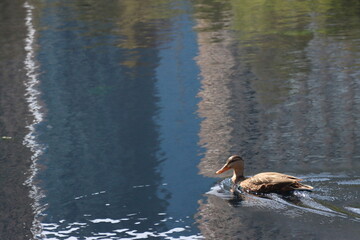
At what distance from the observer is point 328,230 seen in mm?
8477

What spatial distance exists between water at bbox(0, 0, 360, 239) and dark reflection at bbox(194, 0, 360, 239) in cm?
3

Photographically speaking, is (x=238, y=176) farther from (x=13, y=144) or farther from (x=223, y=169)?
(x=13, y=144)

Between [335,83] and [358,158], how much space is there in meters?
5.00

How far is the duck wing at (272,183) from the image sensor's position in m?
9.34

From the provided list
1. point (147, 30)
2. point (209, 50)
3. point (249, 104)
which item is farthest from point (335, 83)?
point (147, 30)

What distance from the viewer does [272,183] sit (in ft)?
31.3

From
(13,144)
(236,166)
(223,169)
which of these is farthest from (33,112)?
(236,166)

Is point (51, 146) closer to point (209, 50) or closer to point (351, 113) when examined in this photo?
point (351, 113)

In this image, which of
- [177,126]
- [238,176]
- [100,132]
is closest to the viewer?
[238,176]

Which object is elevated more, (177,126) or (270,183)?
(270,183)

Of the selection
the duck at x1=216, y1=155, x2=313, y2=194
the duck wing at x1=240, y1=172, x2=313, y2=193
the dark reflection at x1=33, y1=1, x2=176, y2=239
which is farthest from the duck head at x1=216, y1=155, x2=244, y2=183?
the dark reflection at x1=33, y1=1, x2=176, y2=239

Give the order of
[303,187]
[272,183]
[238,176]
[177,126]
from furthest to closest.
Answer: [177,126]
[238,176]
[272,183]
[303,187]

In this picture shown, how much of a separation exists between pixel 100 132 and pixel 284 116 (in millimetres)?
2871

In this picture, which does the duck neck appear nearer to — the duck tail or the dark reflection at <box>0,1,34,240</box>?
the duck tail
